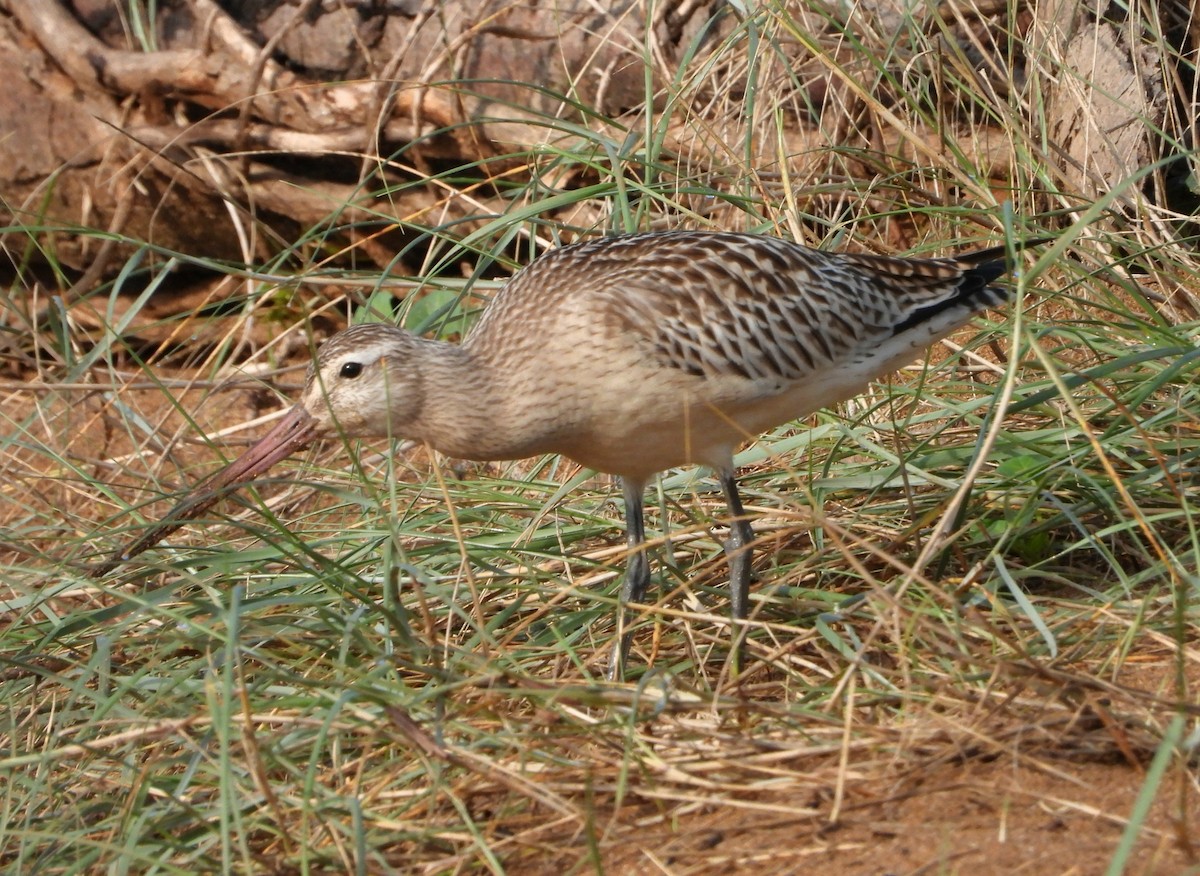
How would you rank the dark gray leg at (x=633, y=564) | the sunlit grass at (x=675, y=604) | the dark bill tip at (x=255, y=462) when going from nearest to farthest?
1. the sunlit grass at (x=675, y=604)
2. the dark gray leg at (x=633, y=564)
3. the dark bill tip at (x=255, y=462)

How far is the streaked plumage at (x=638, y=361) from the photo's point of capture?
3.80 m

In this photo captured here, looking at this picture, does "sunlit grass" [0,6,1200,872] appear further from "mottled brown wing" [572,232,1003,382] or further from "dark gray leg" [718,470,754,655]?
"mottled brown wing" [572,232,1003,382]

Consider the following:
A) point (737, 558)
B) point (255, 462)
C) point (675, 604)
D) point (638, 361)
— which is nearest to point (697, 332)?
point (638, 361)

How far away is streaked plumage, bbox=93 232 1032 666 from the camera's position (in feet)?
12.5

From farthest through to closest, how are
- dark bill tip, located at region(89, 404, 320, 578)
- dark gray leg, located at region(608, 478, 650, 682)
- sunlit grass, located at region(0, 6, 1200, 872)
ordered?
1. dark bill tip, located at region(89, 404, 320, 578)
2. dark gray leg, located at region(608, 478, 650, 682)
3. sunlit grass, located at region(0, 6, 1200, 872)

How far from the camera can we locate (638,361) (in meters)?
3.79

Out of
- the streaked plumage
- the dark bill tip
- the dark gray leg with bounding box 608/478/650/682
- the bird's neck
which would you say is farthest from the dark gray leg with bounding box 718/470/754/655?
the dark bill tip

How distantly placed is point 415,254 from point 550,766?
4305 mm

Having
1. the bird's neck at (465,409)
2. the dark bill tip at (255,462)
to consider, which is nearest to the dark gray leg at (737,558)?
the bird's neck at (465,409)

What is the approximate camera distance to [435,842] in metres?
2.92

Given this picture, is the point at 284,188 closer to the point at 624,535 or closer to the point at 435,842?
the point at 624,535

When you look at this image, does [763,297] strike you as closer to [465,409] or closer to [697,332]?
[697,332]

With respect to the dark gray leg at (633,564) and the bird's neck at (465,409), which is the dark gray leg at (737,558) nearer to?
the dark gray leg at (633,564)

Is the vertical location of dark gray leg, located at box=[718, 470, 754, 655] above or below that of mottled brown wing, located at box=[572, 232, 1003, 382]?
below
